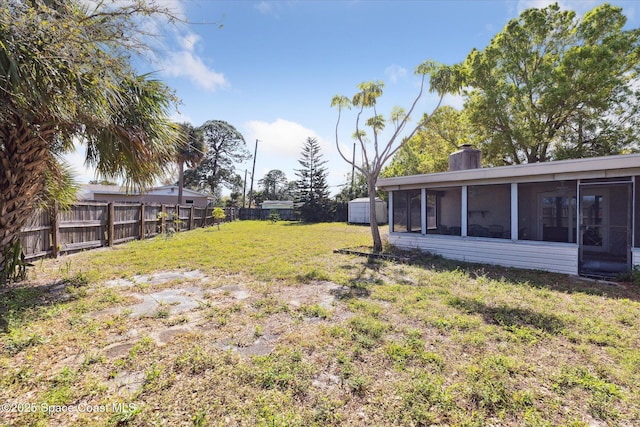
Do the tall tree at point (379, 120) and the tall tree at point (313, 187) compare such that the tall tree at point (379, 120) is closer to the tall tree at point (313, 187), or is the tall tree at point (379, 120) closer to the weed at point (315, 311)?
the weed at point (315, 311)

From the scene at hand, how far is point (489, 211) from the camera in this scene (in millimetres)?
6785

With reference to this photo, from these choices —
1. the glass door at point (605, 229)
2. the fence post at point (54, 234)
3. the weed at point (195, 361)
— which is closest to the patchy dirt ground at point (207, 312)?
the weed at point (195, 361)

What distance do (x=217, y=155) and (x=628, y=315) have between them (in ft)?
117

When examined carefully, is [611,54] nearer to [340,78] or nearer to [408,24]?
[408,24]

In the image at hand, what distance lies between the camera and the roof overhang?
5008 mm

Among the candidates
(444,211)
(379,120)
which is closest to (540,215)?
(444,211)

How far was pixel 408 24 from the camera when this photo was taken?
7.52m

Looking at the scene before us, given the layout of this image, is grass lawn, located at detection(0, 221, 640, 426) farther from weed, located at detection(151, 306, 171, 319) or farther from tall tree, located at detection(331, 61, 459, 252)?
tall tree, located at detection(331, 61, 459, 252)

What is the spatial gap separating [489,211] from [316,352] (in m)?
5.98

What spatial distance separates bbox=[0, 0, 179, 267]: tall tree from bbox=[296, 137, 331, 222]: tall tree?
18418 millimetres

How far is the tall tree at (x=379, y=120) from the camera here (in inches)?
292

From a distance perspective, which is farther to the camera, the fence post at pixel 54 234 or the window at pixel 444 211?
the window at pixel 444 211

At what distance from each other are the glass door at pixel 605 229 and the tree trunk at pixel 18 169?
9.09 meters

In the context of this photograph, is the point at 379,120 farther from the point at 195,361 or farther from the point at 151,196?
the point at 151,196
